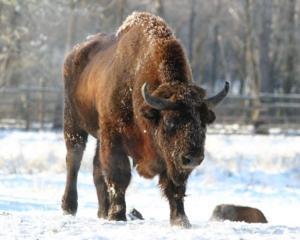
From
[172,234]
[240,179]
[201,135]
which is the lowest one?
[240,179]

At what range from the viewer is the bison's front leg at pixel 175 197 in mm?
7566

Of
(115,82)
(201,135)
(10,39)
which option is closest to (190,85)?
(201,135)

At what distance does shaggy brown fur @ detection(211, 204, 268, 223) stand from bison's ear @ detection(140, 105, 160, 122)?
10.6 feet

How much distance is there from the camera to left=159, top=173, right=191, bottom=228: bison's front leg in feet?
24.8

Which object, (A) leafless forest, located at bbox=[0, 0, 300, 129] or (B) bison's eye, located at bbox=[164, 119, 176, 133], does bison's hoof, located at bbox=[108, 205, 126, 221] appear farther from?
(A) leafless forest, located at bbox=[0, 0, 300, 129]

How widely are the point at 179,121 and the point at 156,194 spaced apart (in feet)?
25.9

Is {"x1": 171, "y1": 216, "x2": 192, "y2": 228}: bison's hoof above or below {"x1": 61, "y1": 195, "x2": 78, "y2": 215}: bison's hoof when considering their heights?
above

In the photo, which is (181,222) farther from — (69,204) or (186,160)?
(69,204)

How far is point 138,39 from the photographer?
877 cm

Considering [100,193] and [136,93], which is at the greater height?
[136,93]

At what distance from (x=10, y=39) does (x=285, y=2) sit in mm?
19779

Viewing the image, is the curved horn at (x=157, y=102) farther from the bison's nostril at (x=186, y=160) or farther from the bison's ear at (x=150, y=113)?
the bison's nostril at (x=186, y=160)

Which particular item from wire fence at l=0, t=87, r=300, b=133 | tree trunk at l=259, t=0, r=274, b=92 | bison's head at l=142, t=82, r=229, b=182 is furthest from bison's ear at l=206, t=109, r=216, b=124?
tree trunk at l=259, t=0, r=274, b=92

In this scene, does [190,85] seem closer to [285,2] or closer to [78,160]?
[78,160]
